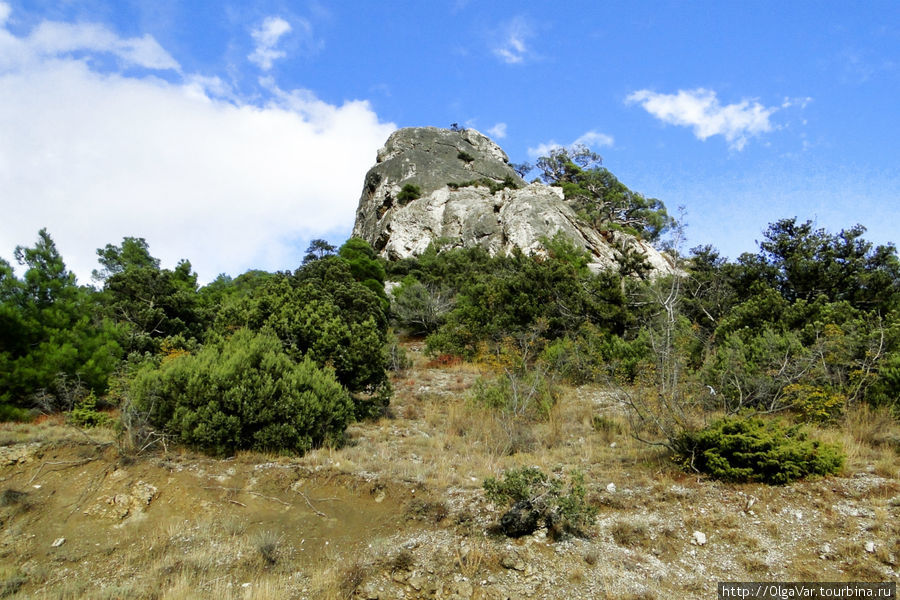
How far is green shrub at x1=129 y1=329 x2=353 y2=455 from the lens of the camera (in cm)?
786

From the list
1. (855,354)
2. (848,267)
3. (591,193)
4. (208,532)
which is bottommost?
(208,532)

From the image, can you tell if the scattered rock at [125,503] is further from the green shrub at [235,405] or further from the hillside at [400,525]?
the green shrub at [235,405]

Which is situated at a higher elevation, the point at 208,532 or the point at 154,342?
the point at 154,342

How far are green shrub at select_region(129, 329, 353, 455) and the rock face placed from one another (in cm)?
1948

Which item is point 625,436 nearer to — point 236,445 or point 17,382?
point 236,445

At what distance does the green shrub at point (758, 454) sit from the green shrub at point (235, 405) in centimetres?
583

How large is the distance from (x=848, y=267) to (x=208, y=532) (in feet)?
64.8

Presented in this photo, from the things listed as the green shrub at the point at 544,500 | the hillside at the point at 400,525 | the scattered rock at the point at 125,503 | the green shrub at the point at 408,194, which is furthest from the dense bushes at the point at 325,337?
the green shrub at the point at 408,194

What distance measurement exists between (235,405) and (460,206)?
126 feet

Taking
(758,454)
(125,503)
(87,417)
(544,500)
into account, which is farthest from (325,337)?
(758,454)

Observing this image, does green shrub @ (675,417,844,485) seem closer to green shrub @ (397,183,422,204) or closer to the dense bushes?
the dense bushes

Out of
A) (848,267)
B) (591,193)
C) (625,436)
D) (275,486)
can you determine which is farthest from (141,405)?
(591,193)

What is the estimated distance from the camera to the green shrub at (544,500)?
5.53m

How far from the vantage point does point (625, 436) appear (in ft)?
29.3
